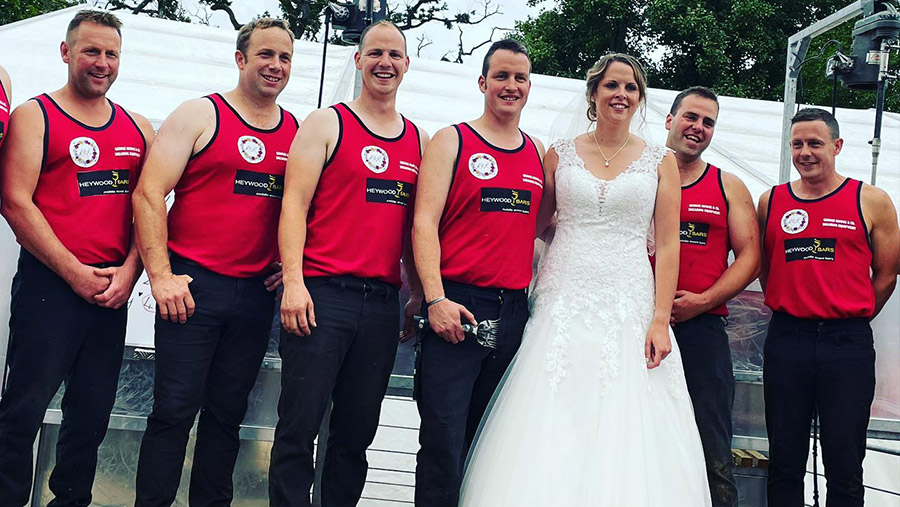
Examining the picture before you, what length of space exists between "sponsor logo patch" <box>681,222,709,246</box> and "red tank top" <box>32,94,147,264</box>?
2.20 m

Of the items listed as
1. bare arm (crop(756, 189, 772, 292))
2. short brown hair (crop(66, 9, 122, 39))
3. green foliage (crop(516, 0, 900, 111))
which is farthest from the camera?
green foliage (crop(516, 0, 900, 111))

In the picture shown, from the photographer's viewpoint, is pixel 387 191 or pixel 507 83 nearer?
pixel 387 191

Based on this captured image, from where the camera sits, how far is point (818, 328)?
341 cm

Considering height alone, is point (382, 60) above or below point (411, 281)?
above

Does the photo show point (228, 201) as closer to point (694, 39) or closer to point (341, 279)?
point (341, 279)

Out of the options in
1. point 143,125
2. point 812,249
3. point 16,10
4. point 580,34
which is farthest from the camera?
point 580,34

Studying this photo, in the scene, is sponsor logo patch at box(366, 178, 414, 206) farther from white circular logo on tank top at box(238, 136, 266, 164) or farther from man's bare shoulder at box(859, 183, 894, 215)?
man's bare shoulder at box(859, 183, 894, 215)

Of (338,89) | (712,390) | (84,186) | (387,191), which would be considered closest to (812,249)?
(712,390)

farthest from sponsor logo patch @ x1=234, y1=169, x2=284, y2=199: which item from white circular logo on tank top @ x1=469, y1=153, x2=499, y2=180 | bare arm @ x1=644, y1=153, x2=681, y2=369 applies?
bare arm @ x1=644, y1=153, x2=681, y2=369

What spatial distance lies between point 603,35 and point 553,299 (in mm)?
16412

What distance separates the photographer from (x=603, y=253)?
3.10 metres

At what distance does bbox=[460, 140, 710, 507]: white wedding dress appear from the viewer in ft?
9.07

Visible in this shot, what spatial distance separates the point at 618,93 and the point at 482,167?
1.99 ft

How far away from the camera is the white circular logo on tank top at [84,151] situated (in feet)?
9.57
